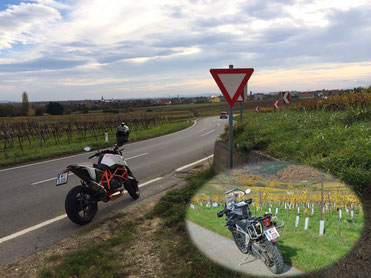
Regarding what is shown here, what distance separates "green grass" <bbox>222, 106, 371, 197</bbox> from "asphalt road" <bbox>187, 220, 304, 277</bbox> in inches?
42.1

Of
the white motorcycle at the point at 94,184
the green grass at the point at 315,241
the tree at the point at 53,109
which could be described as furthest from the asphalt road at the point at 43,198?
the tree at the point at 53,109

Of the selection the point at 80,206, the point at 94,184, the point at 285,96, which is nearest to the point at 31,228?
the point at 80,206

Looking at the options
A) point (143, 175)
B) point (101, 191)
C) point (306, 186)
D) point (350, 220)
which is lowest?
point (143, 175)

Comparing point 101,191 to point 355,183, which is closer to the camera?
point 355,183

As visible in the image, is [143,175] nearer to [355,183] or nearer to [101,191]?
[101,191]

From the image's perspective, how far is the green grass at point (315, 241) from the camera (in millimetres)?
1935

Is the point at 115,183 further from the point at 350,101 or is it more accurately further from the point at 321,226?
the point at 350,101

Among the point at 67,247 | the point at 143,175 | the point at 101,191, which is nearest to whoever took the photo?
the point at 67,247

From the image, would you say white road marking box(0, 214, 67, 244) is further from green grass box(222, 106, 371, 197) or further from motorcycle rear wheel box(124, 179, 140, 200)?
green grass box(222, 106, 371, 197)

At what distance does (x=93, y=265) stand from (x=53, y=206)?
10.1 ft

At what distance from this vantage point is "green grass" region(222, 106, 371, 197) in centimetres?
A: 281

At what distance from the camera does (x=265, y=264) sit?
78.0 inches

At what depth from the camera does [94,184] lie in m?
5.02

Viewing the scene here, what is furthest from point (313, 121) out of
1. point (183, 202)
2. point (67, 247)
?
point (67, 247)
